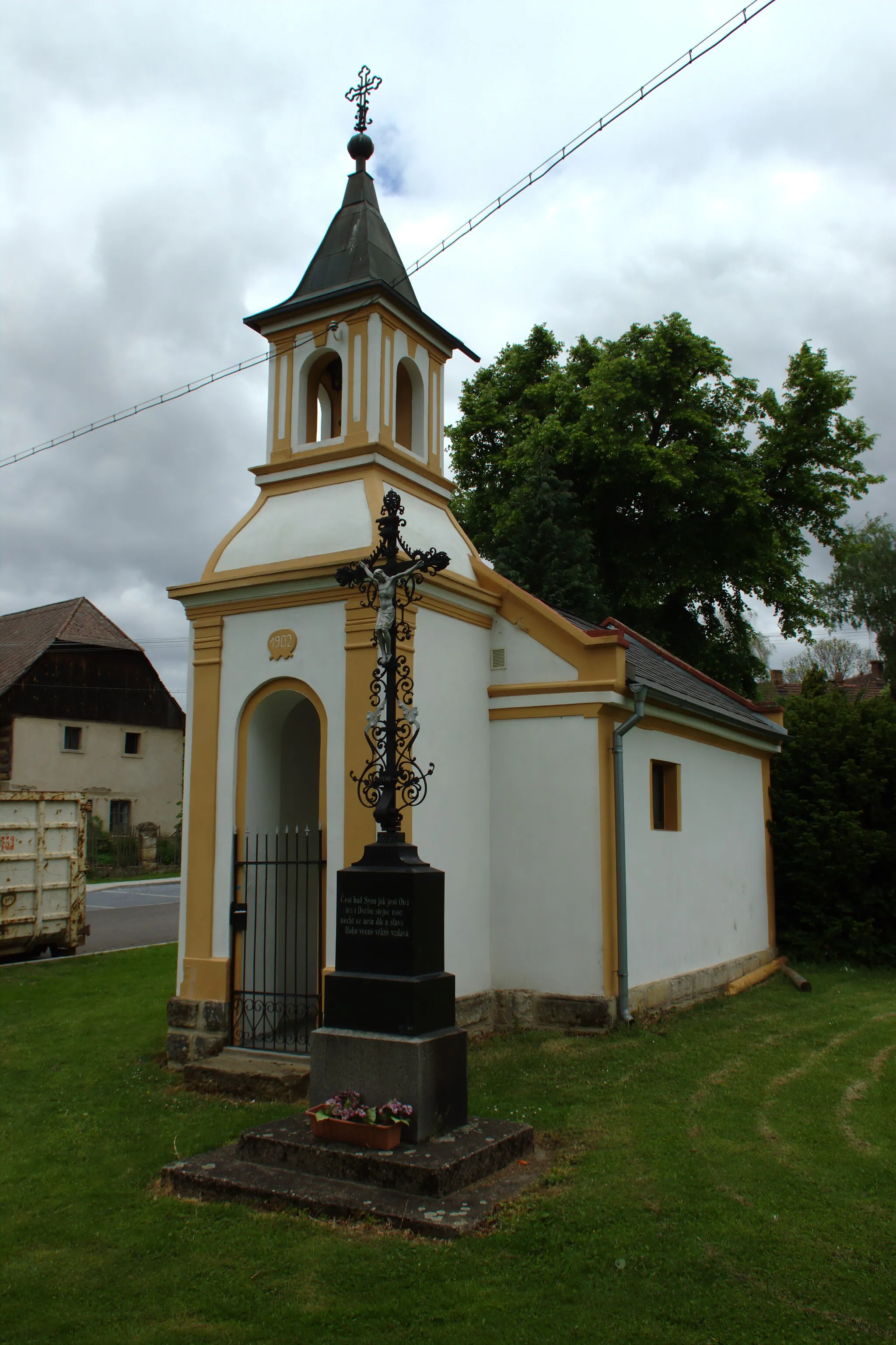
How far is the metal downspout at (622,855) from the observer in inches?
393

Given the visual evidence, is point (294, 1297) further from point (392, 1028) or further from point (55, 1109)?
point (55, 1109)

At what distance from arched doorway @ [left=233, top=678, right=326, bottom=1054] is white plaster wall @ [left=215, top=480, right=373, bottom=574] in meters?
1.33

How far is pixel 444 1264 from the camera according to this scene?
4.83 metres

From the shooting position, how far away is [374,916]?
260 inches

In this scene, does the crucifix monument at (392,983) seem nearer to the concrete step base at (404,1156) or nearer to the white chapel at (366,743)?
the concrete step base at (404,1156)

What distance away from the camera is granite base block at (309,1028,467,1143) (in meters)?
6.08

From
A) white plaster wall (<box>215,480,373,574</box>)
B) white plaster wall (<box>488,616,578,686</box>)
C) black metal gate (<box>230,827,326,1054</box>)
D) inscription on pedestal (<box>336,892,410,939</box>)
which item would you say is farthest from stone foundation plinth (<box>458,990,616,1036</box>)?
white plaster wall (<box>215,480,373,574</box>)

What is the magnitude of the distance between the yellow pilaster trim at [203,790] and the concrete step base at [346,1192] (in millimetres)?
3209

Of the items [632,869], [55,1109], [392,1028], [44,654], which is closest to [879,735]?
[632,869]

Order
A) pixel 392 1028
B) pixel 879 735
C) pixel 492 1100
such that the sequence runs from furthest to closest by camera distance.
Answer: pixel 879 735 < pixel 492 1100 < pixel 392 1028

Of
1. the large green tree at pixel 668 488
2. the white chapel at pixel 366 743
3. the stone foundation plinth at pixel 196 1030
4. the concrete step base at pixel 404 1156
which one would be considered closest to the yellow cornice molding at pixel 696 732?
the white chapel at pixel 366 743

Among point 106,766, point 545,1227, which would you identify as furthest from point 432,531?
point 106,766

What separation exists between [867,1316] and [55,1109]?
6.08 meters

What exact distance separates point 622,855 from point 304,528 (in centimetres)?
457
